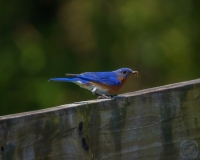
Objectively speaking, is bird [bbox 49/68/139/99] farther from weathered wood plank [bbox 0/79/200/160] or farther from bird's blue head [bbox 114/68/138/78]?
weathered wood plank [bbox 0/79/200/160]

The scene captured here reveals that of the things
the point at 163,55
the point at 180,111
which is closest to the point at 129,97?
the point at 180,111

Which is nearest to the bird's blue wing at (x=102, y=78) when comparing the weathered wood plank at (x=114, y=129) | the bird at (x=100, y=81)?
the bird at (x=100, y=81)

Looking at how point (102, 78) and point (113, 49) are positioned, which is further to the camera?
point (113, 49)

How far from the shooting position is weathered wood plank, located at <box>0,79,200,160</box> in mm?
2330

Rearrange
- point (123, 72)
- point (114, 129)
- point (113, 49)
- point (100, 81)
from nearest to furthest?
point (114, 129), point (100, 81), point (123, 72), point (113, 49)

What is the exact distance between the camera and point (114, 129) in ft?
8.36

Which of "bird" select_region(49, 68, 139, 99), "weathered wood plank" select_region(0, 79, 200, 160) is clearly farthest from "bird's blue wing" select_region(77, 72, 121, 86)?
"weathered wood plank" select_region(0, 79, 200, 160)

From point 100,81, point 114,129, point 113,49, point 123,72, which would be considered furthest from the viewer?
→ point 113,49

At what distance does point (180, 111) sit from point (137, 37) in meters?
7.00

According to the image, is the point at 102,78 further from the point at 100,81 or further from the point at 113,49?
the point at 113,49

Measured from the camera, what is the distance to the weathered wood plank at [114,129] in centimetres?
233

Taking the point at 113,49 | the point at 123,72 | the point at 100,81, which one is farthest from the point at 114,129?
the point at 113,49

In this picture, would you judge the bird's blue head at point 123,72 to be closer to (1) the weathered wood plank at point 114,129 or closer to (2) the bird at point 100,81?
(2) the bird at point 100,81

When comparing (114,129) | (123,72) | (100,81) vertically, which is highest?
(123,72)
